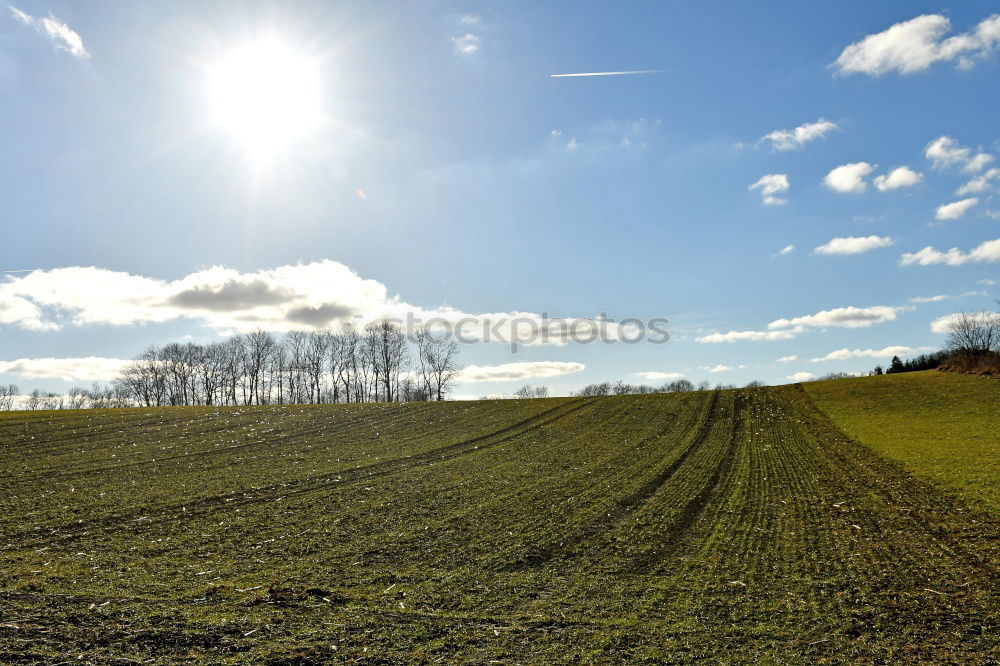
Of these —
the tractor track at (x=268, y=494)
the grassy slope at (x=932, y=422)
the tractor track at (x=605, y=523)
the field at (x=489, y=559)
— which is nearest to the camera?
the field at (x=489, y=559)

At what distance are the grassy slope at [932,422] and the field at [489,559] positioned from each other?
1856mm

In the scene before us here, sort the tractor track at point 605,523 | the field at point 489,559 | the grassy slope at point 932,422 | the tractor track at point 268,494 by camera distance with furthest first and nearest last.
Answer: the grassy slope at point 932,422
the tractor track at point 268,494
the tractor track at point 605,523
the field at point 489,559

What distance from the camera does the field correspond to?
7562mm

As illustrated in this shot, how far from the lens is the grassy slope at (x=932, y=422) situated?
62.8ft

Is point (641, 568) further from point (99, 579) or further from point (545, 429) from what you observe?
point (545, 429)

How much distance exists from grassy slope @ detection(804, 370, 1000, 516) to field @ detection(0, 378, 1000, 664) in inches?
73.1

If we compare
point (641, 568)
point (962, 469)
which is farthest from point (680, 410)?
point (641, 568)

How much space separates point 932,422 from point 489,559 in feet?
110

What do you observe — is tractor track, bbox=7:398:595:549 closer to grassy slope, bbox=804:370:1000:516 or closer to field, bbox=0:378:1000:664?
field, bbox=0:378:1000:664

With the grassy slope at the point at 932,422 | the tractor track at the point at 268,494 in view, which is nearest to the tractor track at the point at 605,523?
the grassy slope at the point at 932,422

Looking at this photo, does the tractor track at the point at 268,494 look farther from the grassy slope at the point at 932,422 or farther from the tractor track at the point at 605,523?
the grassy slope at the point at 932,422

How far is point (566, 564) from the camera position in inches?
435

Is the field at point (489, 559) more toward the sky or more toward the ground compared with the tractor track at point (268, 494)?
more toward the ground

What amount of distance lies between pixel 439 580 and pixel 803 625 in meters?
5.83
